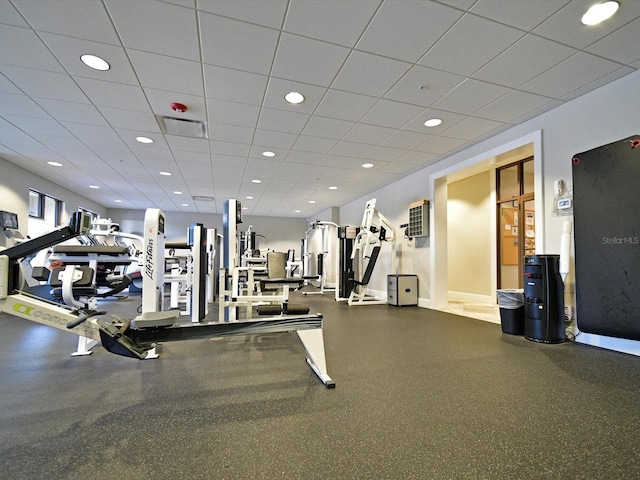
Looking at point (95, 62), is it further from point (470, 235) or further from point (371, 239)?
point (470, 235)

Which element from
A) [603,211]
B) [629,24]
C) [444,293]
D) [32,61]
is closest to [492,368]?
[603,211]

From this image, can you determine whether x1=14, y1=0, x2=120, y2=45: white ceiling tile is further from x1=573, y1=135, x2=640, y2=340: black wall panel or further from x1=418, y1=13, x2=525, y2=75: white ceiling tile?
x1=573, y1=135, x2=640, y2=340: black wall panel

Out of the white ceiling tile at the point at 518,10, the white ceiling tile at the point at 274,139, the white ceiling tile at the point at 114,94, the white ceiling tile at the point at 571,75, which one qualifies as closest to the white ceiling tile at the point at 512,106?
the white ceiling tile at the point at 571,75

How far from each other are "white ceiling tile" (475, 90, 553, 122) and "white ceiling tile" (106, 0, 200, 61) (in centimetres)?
313

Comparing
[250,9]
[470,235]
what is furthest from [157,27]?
[470,235]

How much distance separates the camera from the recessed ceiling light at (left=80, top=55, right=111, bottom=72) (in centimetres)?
258

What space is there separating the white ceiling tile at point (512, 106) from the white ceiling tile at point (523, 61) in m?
0.28

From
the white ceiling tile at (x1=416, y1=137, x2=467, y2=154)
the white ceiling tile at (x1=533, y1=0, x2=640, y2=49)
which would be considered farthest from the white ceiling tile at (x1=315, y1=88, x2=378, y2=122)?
the white ceiling tile at (x1=533, y1=0, x2=640, y2=49)

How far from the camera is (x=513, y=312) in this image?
3527mm

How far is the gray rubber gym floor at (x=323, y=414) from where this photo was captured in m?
1.26

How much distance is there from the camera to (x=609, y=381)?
7.11ft

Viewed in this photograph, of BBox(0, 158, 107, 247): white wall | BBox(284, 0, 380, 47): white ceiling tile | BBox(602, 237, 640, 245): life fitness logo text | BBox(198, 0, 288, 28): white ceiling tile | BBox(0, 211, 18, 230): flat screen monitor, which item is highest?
BBox(284, 0, 380, 47): white ceiling tile

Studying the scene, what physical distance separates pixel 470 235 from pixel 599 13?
5052mm

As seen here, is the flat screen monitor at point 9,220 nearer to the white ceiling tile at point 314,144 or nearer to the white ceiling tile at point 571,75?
the white ceiling tile at point 314,144
